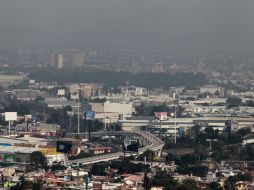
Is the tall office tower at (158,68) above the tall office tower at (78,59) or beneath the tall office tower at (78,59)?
beneath

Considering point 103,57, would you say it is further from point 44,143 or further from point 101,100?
point 44,143

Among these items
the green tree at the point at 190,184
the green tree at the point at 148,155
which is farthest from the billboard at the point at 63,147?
the green tree at the point at 190,184

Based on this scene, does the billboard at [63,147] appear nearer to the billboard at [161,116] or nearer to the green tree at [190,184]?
the green tree at [190,184]

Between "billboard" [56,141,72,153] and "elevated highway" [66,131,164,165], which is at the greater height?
"billboard" [56,141,72,153]

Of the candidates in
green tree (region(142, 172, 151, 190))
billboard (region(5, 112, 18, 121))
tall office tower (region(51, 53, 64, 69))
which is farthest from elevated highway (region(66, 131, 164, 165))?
tall office tower (region(51, 53, 64, 69))

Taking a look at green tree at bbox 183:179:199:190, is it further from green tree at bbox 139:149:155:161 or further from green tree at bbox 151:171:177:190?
green tree at bbox 139:149:155:161

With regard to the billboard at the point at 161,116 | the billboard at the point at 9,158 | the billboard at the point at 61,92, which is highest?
the billboard at the point at 61,92

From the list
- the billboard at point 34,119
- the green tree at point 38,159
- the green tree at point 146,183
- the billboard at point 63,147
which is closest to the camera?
the green tree at point 146,183

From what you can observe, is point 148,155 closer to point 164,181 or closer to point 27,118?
point 164,181
